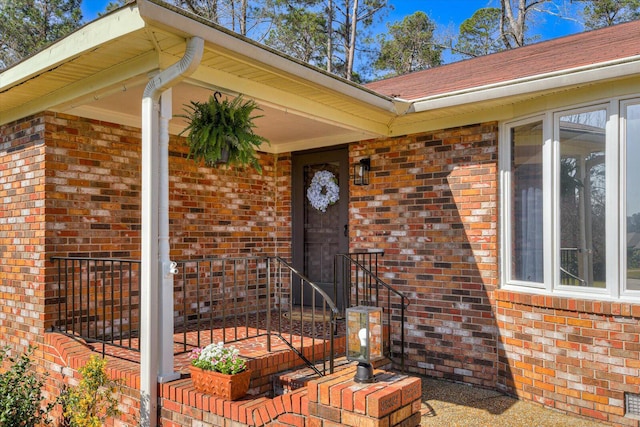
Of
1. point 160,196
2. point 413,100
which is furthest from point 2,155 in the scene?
point 413,100

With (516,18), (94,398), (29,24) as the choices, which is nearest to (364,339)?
(94,398)

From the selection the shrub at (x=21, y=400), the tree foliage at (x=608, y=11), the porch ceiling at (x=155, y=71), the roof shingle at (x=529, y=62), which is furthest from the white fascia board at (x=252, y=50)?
the tree foliage at (x=608, y=11)

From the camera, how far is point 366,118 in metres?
5.18

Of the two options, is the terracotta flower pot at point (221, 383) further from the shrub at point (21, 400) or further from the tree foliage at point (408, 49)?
the tree foliage at point (408, 49)

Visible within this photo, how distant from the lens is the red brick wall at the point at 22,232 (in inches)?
179

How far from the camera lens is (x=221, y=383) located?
3309mm

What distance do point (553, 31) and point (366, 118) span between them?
13174 mm

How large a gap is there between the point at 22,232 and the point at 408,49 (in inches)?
614

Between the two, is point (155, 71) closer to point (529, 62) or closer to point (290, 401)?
point (290, 401)

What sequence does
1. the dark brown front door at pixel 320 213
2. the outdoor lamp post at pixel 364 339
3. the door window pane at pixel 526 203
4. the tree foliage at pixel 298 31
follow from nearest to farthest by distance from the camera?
the outdoor lamp post at pixel 364 339 → the door window pane at pixel 526 203 → the dark brown front door at pixel 320 213 → the tree foliage at pixel 298 31

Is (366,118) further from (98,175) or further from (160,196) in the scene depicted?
(98,175)

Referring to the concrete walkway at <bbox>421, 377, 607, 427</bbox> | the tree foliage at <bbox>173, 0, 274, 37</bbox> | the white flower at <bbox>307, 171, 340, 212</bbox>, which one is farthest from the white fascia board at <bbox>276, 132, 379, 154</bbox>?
the tree foliage at <bbox>173, 0, 274, 37</bbox>

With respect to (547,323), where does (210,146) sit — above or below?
above

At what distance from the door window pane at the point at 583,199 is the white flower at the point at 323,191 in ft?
8.92
